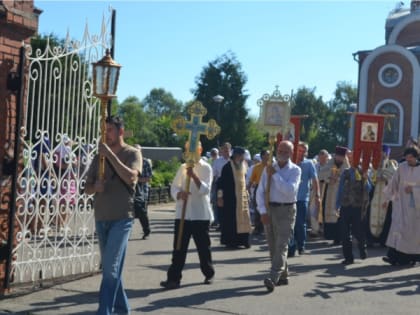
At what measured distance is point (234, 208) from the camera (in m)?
13.8

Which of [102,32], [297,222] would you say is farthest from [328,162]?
[102,32]

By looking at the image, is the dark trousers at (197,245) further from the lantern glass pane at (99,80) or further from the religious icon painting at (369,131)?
the religious icon painting at (369,131)

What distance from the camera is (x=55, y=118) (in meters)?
8.76

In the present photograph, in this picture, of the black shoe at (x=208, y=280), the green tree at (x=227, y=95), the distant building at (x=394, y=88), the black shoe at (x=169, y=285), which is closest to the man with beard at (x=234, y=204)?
the black shoe at (x=208, y=280)

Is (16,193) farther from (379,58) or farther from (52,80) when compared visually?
(379,58)

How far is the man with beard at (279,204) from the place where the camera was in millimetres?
8914

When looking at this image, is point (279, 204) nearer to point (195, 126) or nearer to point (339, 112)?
point (195, 126)

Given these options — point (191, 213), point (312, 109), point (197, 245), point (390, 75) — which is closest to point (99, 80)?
point (191, 213)

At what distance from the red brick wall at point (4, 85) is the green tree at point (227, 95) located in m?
55.3

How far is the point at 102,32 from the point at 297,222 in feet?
16.5

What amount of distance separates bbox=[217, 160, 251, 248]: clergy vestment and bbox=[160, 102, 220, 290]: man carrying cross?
4265 millimetres

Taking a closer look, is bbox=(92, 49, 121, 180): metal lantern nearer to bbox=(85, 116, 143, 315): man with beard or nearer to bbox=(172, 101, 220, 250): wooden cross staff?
bbox=(85, 116, 143, 315): man with beard

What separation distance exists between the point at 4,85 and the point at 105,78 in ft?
3.72

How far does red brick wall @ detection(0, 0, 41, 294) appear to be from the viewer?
25.4 ft
